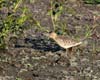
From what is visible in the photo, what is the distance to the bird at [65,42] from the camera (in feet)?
25.0

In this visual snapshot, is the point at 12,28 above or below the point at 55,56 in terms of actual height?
above

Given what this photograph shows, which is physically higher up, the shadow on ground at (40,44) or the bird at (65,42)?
the bird at (65,42)

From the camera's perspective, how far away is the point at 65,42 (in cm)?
759

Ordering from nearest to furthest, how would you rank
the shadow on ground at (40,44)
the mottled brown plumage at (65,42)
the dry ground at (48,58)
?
the dry ground at (48,58), the mottled brown plumage at (65,42), the shadow on ground at (40,44)

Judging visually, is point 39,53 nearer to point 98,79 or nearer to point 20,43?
point 20,43

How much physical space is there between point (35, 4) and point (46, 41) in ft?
5.64

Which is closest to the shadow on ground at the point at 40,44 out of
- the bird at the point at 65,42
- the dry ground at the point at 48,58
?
the dry ground at the point at 48,58

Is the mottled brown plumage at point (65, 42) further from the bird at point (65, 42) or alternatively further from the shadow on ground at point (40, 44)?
the shadow on ground at point (40, 44)

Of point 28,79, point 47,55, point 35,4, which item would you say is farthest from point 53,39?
point 35,4

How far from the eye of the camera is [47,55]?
7.77m

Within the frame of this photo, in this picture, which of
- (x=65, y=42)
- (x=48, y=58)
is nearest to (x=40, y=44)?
(x=48, y=58)

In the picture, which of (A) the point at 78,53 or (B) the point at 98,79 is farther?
(A) the point at 78,53

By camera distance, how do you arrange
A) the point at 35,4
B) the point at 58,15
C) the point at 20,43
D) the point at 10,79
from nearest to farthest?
the point at 10,79 → the point at 20,43 → the point at 58,15 → the point at 35,4

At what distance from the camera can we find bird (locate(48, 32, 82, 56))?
7621 mm
